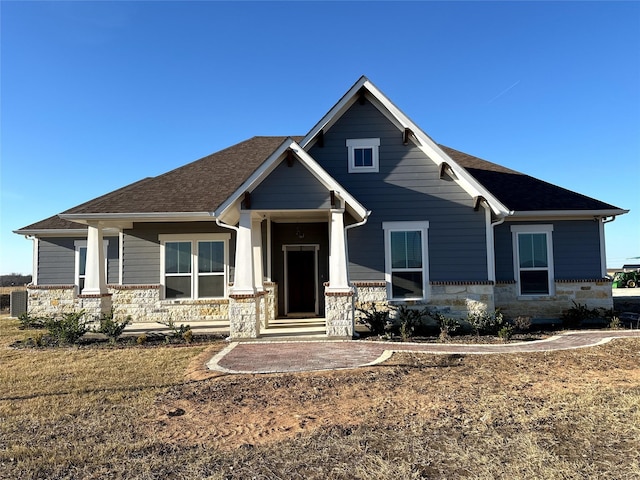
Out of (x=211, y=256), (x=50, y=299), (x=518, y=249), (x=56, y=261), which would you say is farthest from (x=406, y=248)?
(x=50, y=299)

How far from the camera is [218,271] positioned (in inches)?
545

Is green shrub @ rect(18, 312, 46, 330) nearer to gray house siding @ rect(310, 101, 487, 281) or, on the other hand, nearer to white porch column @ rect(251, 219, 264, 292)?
white porch column @ rect(251, 219, 264, 292)

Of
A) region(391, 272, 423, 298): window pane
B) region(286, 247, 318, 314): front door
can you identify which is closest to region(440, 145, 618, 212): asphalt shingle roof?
region(391, 272, 423, 298): window pane

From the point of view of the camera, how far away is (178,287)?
1379 cm

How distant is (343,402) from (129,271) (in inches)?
417

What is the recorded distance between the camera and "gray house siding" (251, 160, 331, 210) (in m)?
10.2

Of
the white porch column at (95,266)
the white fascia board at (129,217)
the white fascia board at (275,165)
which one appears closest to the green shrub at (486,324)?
the white fascia board at (275,165)

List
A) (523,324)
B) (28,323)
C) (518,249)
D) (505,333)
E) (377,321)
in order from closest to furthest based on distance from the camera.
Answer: (505,333) → (377,321) → (523,324) → (518,249) → (28,323)

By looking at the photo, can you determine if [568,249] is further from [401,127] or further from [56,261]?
[56,261]


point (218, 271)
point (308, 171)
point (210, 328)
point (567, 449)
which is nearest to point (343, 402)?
point (567, 449)

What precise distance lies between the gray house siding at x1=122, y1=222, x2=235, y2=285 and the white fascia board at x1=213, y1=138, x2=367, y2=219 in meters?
3.98

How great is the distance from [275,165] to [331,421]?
21.8 ft

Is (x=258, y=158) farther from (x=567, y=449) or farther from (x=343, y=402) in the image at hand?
(x=567, y=449)

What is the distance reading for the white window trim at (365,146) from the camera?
1184 cm
